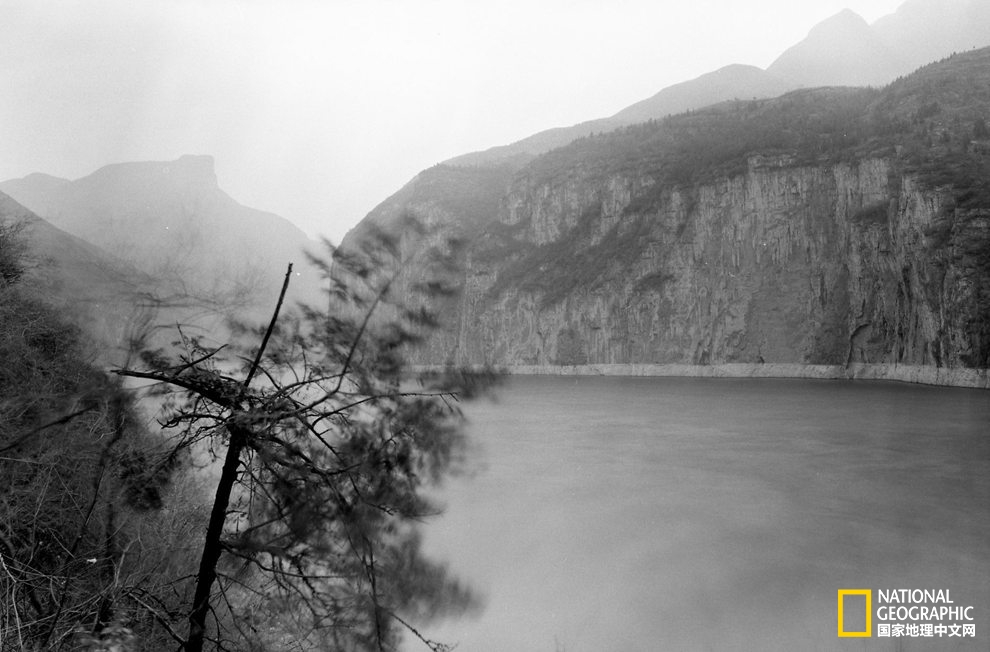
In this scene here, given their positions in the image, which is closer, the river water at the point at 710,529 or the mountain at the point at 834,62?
the river water at the point at 710,529

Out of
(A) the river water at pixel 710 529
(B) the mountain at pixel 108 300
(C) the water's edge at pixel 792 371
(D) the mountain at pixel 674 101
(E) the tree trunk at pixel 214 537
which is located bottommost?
(C) the water's edge at pixel 792 371

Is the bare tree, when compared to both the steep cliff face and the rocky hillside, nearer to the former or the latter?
the rocky hillside

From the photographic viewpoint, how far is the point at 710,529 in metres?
11.8

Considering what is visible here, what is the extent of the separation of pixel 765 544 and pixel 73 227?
1182 centimetres

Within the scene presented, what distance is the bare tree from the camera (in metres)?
1.34

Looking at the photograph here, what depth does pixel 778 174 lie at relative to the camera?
48.2 meters

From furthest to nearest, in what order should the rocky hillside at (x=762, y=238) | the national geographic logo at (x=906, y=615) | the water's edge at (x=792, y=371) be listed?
1. the rocky hillside at (x=762, y=238)
2. the water's edge at (x=792, y=371)
3. the national geographic logo at (x=906, y=615)

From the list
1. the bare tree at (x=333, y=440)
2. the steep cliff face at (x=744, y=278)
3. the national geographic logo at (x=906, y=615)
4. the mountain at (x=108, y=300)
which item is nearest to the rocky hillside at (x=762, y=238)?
the steep cliff face at (x=744, y=278)

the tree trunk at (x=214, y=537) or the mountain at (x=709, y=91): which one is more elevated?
the mountain at (x=709, y=91)

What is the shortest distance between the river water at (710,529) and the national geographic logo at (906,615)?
0.11m

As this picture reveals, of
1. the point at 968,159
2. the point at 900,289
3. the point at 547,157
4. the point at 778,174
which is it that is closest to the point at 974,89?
the point at 968,159

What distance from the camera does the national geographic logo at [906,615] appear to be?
267 inches

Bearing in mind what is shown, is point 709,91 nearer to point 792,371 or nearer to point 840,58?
point 840,58

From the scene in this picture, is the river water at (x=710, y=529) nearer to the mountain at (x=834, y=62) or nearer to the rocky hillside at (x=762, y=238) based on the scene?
the rocky hillside at (x=762, y=238)
